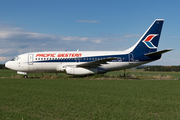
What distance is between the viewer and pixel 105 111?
6.34m

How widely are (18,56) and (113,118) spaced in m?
21.4

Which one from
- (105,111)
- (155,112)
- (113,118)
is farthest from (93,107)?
(155,112)

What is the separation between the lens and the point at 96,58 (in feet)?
78.0

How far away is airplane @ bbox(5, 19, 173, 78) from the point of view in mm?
23609

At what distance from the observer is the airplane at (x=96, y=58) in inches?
930

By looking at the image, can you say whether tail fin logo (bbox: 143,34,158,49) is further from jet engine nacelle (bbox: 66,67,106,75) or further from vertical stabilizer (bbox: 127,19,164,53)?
jet engine nacelle (bbox: 66,67,106,75)

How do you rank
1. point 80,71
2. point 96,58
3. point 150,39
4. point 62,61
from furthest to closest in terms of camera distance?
point 150,39
point 96,58
point 62,61
point 80,71

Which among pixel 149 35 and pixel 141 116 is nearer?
pixel 141 116

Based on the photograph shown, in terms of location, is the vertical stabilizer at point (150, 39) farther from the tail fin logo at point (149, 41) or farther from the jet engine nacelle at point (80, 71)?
the jet engine nacelle at point (80, 71)

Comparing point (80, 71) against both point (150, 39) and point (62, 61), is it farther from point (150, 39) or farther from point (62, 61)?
point (150, 39)

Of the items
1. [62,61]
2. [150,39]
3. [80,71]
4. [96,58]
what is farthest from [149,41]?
[62,61]

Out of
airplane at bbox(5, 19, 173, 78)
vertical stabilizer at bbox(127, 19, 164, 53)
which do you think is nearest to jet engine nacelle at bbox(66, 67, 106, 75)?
airplane at bbox(5, 19, 173, 78)

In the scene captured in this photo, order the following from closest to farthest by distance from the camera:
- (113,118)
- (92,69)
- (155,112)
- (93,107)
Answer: (113,118)
(155,112)
(93,107)
(92,69)

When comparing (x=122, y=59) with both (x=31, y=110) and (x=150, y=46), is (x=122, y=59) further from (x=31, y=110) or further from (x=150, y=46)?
(x=31, y=110)
